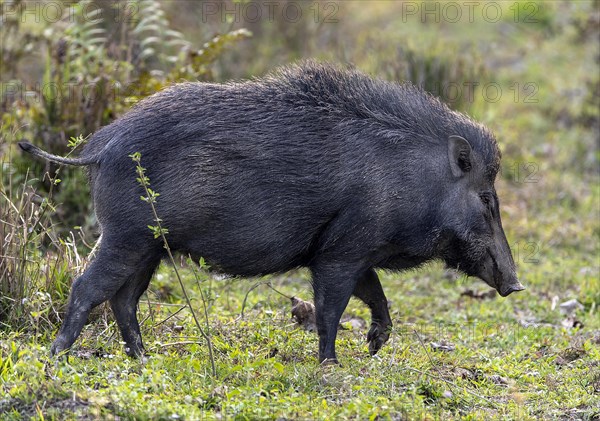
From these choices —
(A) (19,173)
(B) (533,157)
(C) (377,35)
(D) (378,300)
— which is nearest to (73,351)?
(D) (378,300)

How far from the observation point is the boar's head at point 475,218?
5668 millimetres

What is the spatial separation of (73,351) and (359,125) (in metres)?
2.04

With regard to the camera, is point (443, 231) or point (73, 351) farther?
point (443, 231)

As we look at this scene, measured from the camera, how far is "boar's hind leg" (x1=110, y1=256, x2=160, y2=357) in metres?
5.51

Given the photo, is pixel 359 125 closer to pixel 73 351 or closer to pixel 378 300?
pixel 378 300

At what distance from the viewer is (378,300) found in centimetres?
603

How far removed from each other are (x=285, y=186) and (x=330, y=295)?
682 millimetres

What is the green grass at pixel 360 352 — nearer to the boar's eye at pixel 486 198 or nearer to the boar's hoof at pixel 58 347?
the boar's hoof at pixel 58 347

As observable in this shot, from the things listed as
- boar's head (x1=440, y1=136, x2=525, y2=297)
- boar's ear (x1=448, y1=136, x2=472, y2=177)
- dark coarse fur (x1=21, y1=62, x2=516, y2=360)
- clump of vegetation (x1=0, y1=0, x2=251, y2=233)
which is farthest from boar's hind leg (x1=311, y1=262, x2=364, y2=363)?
clump of vegetation (x1=0, y1=0, x2=251, y2=233)

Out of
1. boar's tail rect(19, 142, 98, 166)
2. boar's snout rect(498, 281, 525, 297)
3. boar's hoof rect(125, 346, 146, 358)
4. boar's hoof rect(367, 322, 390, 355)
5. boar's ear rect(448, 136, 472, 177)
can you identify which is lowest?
boar's hoof rect(367, 322, 390, 355)

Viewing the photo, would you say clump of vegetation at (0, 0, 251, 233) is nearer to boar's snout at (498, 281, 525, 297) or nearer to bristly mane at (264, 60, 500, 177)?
bristly mane at (264, 60, 500, 177)

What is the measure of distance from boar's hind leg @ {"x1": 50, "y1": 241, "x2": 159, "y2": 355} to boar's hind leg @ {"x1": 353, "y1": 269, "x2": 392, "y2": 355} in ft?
4.89

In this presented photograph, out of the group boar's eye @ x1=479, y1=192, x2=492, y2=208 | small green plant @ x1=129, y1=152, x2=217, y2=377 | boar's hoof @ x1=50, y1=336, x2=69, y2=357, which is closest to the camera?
small green plant @ x1=129, y1=152, x2=217, y2=377

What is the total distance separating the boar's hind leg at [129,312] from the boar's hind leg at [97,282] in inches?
Answer: 9.3
